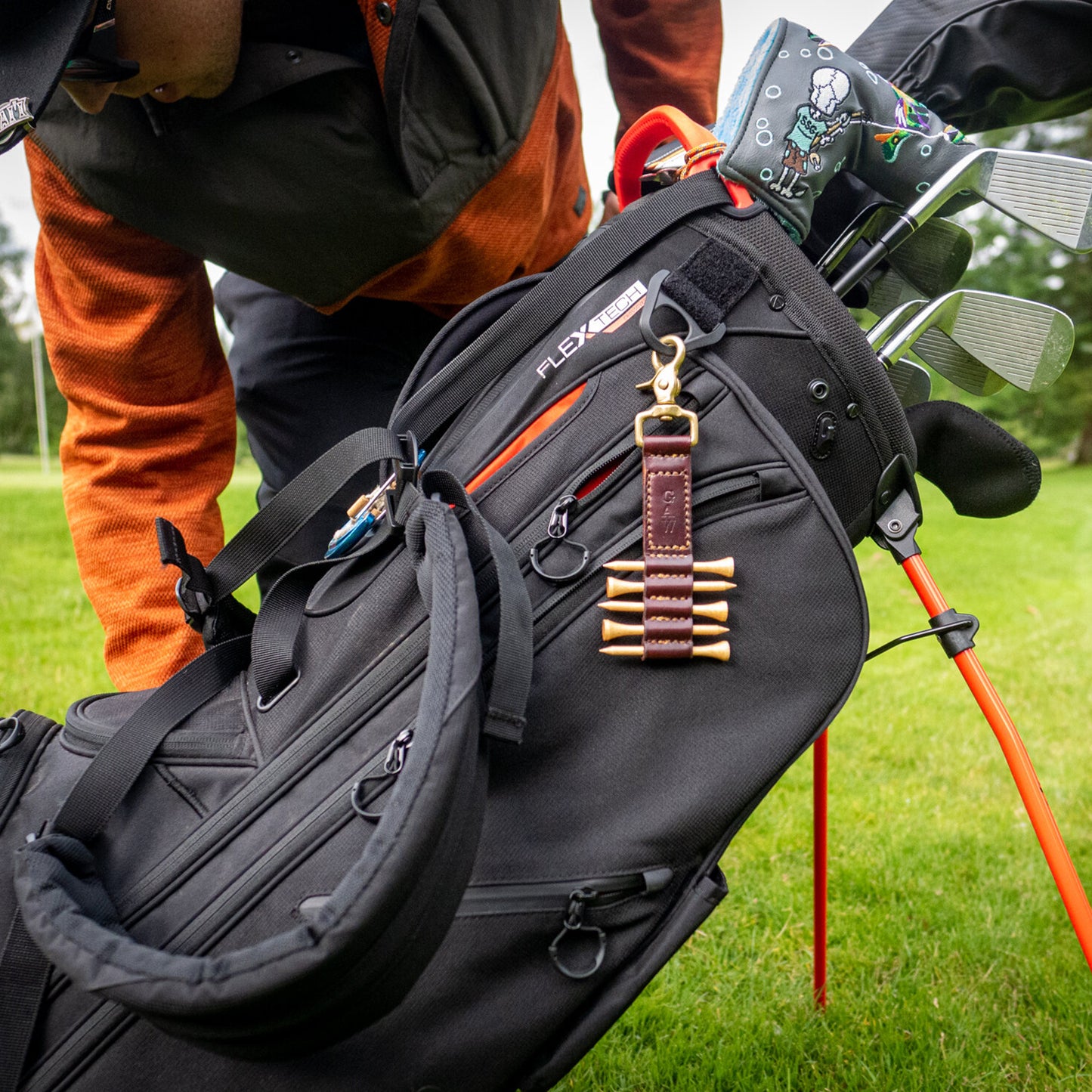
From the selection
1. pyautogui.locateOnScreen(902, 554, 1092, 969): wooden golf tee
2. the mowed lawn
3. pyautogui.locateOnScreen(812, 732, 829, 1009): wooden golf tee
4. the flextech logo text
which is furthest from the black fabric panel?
the mowed lawn

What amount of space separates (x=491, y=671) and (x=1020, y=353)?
0.77m

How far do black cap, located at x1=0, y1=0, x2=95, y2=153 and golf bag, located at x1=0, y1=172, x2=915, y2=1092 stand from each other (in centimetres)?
48

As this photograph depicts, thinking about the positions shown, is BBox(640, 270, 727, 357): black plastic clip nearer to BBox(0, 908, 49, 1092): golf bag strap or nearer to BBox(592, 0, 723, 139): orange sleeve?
BBox(0, 908, 49, 1092): golf bag strap

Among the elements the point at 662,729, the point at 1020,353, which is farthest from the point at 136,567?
the point at 1020,353

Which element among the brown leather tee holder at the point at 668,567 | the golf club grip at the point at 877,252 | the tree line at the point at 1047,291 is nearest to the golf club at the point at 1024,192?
the golf club grip at the point at 877,252

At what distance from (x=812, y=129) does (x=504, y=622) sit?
2.20 feet

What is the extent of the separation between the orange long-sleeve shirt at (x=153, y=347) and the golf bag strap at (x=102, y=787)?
51 centimetres

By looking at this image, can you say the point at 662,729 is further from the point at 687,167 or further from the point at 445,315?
the point at 445,315

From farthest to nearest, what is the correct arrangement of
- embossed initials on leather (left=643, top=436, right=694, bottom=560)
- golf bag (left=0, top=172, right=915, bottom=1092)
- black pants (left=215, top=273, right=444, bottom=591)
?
black pants (left=215, top=273, right=444, bottom=591) → embossed initials on leather (left=643, top=436, right=694, bottom=560) → golf bag (left=0, top=172, right=915, bottom=1092)

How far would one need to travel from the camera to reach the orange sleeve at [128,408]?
1584 millimetres

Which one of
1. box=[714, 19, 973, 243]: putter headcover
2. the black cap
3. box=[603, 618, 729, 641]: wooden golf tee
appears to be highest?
the black cap

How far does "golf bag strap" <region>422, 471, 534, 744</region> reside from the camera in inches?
35.4

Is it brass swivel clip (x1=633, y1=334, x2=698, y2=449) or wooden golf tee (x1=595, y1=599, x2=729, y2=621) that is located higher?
brass swivel clip (x1=633, y1=334, x2=698, y2=449)

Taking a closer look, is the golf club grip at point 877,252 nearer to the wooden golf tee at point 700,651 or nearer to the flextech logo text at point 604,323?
the flextech logo text at point 604,323
